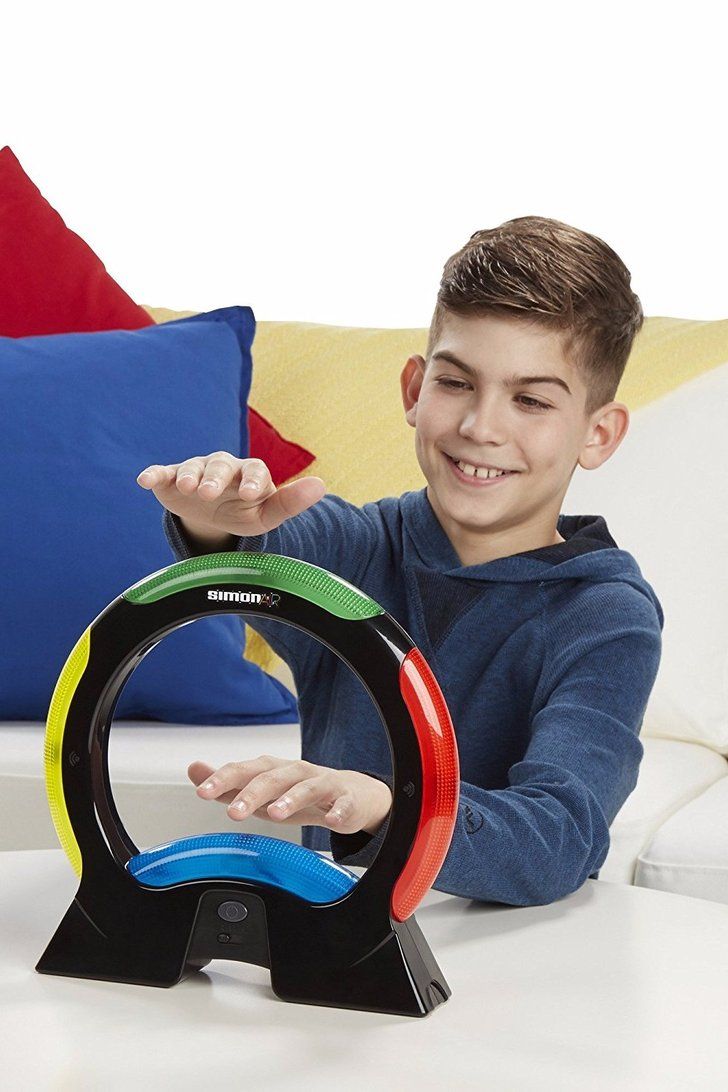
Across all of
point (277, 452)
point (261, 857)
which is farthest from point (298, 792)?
point (277, 452)

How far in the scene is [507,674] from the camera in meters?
1.19

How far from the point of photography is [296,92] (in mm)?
2455

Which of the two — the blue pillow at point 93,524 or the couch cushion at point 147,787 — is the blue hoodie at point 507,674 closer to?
the couch cushion at point 147,787

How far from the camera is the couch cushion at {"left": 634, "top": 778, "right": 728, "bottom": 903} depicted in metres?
1.29

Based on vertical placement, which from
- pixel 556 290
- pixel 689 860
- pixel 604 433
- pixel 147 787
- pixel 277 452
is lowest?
pixel 147 787

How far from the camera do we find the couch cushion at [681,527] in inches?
67.9

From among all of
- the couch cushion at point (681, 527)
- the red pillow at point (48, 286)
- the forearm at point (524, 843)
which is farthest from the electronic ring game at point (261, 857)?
the red pillow at point (48, 286)

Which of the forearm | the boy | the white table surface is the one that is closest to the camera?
the white table surface

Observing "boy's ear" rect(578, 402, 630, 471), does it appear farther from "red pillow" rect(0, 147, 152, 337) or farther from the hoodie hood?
"red pillow" rect(0, 147, 152, 337)

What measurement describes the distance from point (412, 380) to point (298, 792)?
673 millimetres

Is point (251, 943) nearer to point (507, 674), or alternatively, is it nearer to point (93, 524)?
point (507, 674)

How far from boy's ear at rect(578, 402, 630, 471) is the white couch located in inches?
13.7

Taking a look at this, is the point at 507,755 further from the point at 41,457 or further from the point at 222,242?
the point at 222,242

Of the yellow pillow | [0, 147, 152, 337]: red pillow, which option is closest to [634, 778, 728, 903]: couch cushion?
the yellow pillow
